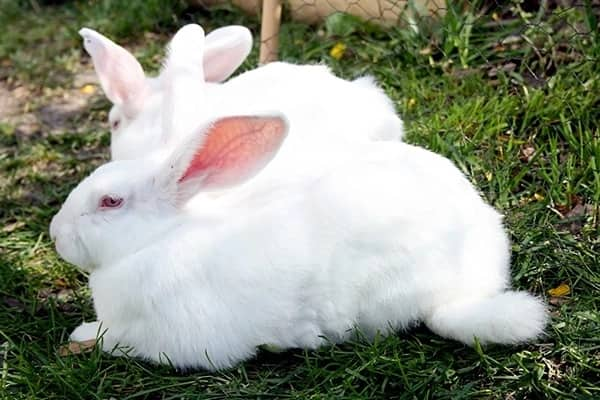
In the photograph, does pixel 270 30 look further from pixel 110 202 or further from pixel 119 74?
pixel 110 202

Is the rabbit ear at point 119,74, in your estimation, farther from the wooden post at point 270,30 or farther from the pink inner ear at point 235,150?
the pink inner ear at point 235,150

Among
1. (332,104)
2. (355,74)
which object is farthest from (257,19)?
(332,104)

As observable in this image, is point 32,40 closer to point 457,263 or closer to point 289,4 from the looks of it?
point 289,4

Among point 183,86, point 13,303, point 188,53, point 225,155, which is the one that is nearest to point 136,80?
point 188,53

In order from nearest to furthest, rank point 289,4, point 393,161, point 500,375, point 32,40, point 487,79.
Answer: point 500,375 < point 393,161 < point 487,79 < point 289,4 < point 32,40

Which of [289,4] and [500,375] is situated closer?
[500,375]

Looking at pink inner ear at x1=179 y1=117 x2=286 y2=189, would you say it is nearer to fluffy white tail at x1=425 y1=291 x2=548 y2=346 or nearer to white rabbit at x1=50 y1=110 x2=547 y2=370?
white rabbit at x1=50 y1=110 x2=547 y2=370
